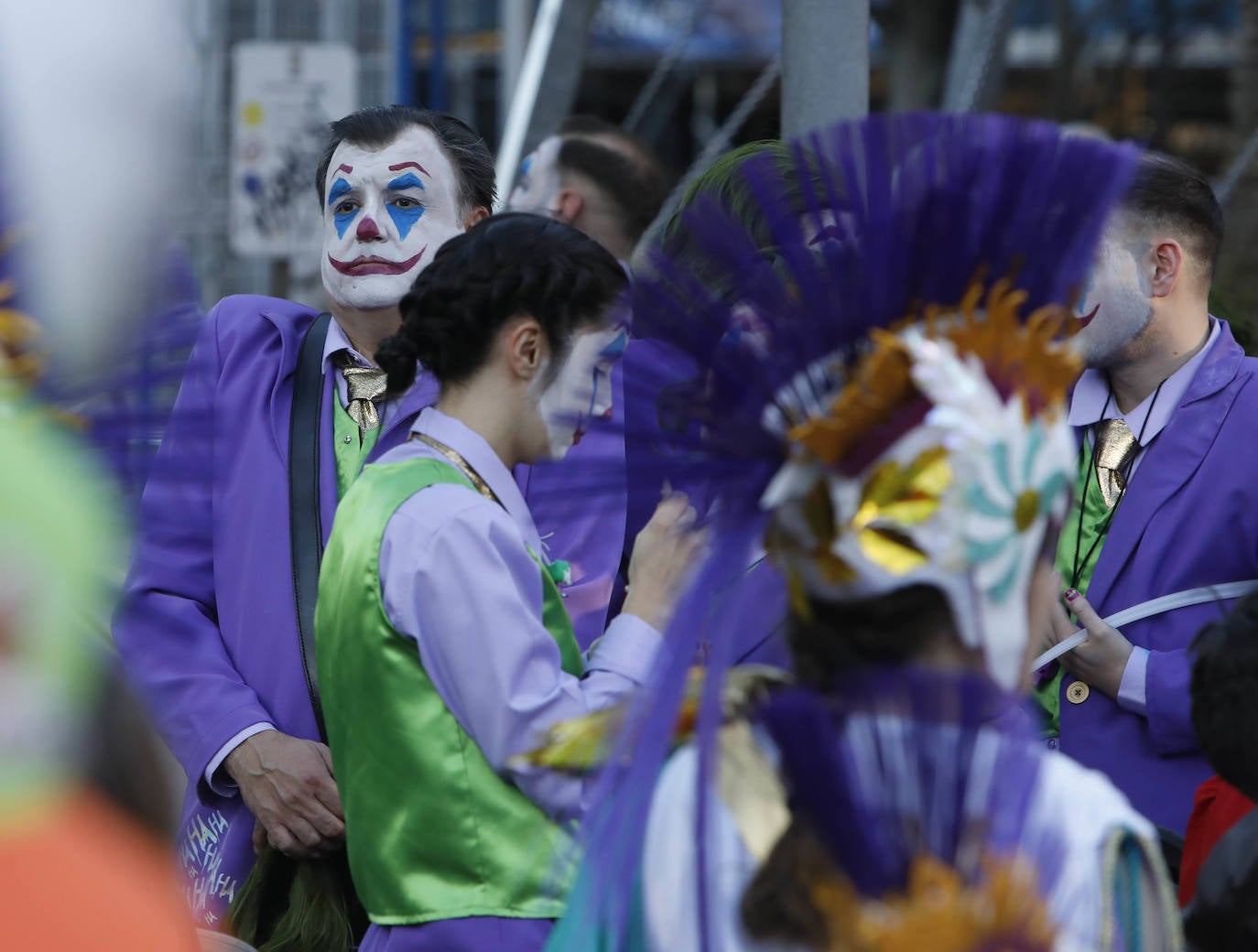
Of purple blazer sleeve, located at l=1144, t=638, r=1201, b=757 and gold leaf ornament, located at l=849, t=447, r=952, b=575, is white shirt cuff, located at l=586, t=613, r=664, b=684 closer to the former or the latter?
gold leaf ornament, located at l=849, t=447, r=952, b=575

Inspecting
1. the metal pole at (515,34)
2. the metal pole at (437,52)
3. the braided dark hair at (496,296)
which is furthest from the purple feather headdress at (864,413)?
the metal pole at (515,34)

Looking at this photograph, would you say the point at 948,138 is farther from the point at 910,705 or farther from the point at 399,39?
the point at 399,39

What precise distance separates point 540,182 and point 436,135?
0.87 m

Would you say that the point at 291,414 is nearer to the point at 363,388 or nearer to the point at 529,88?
the point at 363,388

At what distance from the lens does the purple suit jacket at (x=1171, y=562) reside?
9.11ft

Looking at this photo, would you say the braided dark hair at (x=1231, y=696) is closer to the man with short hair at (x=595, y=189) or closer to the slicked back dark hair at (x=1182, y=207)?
the slicked back dark hair at (x=1182, y=207)

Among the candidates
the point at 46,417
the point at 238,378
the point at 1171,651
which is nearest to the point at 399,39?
the point at 238,378

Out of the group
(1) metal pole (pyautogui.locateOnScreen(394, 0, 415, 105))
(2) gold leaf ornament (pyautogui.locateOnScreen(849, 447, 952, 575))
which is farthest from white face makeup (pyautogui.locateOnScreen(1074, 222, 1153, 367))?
(1) metal pole (pyautogui.locateOnScreen(394, 0, 415, 105))

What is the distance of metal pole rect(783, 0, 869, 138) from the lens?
11.2ft

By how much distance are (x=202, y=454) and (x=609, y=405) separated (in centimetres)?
126

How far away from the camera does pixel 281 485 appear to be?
2.90 meters

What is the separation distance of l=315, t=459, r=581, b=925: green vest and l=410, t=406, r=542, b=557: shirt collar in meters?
0.05

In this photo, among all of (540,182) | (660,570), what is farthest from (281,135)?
(660,570)

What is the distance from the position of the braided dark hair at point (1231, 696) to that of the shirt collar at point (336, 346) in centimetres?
162
